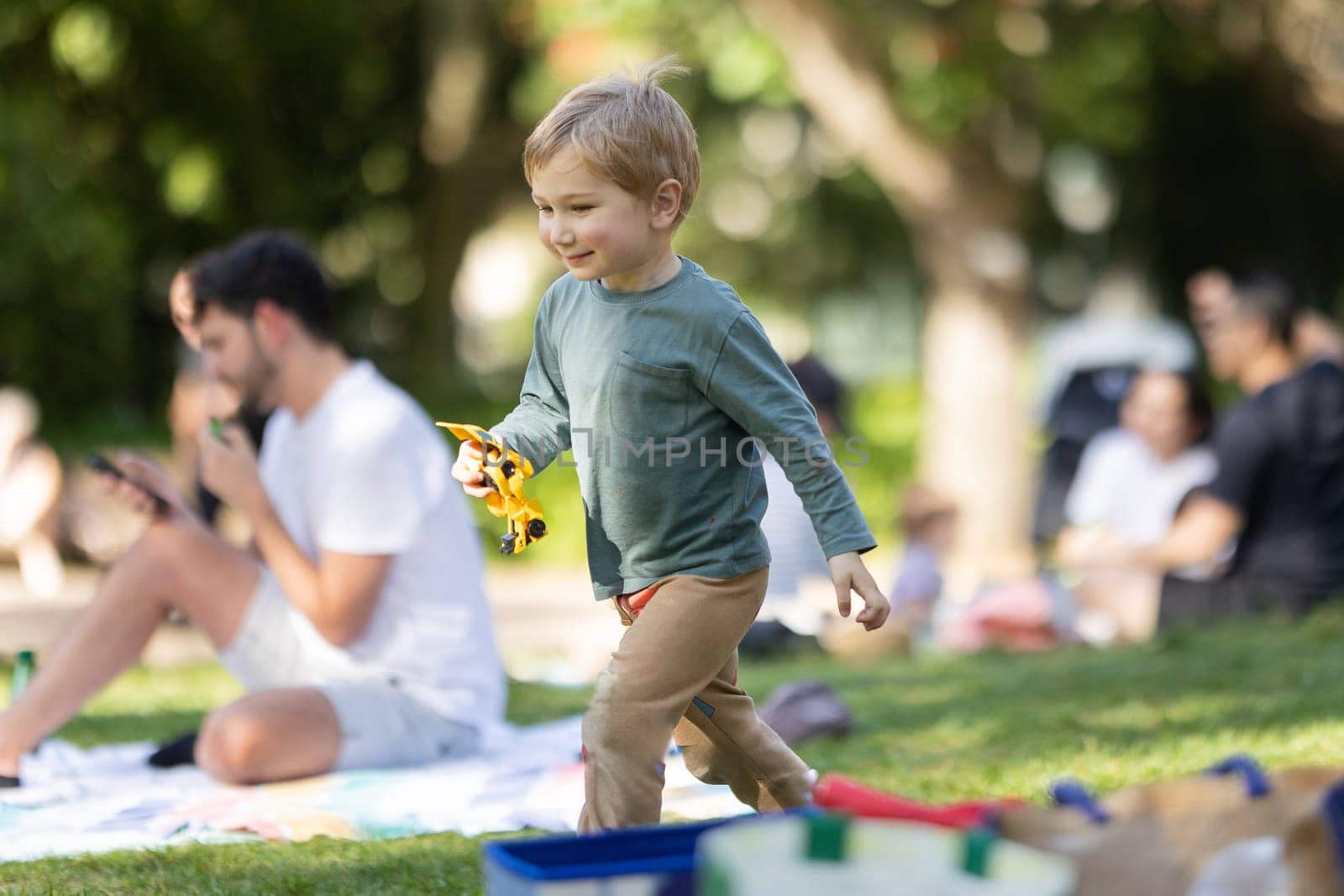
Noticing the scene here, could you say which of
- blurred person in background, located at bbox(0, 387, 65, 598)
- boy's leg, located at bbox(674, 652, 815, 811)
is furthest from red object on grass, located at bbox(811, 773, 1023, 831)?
blurred person in background, located at bbox(0, 387, 65, 598)

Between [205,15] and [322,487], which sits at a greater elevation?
[205,15]

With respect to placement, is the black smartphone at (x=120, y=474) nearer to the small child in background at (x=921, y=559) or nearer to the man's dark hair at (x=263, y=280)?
the man's dark hair at (x=263, y=280)

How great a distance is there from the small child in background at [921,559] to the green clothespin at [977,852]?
566 cm

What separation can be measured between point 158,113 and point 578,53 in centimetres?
357

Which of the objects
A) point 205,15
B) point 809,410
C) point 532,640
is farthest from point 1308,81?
point 809,410

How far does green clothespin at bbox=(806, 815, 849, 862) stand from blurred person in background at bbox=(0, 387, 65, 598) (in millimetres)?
8268

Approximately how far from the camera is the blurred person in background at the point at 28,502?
31.3 ft

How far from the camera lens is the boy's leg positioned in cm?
305

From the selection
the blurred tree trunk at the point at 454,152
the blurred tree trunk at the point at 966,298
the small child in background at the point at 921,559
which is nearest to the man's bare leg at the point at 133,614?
the small child in background at the point at 921,559

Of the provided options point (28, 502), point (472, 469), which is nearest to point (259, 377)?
point (472, 469)

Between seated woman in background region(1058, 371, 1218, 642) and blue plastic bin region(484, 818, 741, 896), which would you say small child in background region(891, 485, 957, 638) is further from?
blue plastic bin region(484, 818, 741, 896)

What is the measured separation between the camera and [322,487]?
4375mm

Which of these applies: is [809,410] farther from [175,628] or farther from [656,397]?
[175,628]

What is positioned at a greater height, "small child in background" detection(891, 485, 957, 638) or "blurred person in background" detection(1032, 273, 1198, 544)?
"blurred person in background" detection(1032, 273, 1198, 544)
